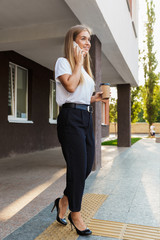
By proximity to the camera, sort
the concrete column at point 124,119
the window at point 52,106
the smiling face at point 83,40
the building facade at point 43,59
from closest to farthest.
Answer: the smiling face at point 83,40 < the building facade at point 43,59 < the window at point 52,106 < the concrete column at point 124,119

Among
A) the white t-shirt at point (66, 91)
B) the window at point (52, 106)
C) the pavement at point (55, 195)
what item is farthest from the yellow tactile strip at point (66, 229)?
the window at point (52, 106)

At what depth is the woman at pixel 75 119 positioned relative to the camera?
7.91 ft

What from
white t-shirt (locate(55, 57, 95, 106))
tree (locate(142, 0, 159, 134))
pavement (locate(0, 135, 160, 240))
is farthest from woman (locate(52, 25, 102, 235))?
tree (locate(142, 0, 159, 134))

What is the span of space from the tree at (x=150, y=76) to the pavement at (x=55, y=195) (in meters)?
19.8

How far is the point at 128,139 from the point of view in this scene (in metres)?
12.7

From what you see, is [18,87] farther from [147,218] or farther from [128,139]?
[147,218]

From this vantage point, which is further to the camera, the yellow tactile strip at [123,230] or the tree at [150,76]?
the tree at [150,76]

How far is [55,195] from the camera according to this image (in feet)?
13.1

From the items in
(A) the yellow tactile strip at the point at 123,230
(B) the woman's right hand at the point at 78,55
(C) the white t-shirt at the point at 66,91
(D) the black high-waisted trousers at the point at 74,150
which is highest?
(B) the woman's right hand at the point at 78,55

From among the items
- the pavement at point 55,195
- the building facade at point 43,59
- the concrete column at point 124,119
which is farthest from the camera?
the concrete column at point 124,119

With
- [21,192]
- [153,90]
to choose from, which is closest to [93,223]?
[21,192]

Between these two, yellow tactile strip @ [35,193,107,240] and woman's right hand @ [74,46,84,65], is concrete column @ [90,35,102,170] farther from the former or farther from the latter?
woman's right hand @ [74,46,84,65]

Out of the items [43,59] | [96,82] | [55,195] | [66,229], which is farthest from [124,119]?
[66,229]

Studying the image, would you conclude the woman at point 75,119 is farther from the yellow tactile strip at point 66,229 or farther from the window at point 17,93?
the window at point 17,93
